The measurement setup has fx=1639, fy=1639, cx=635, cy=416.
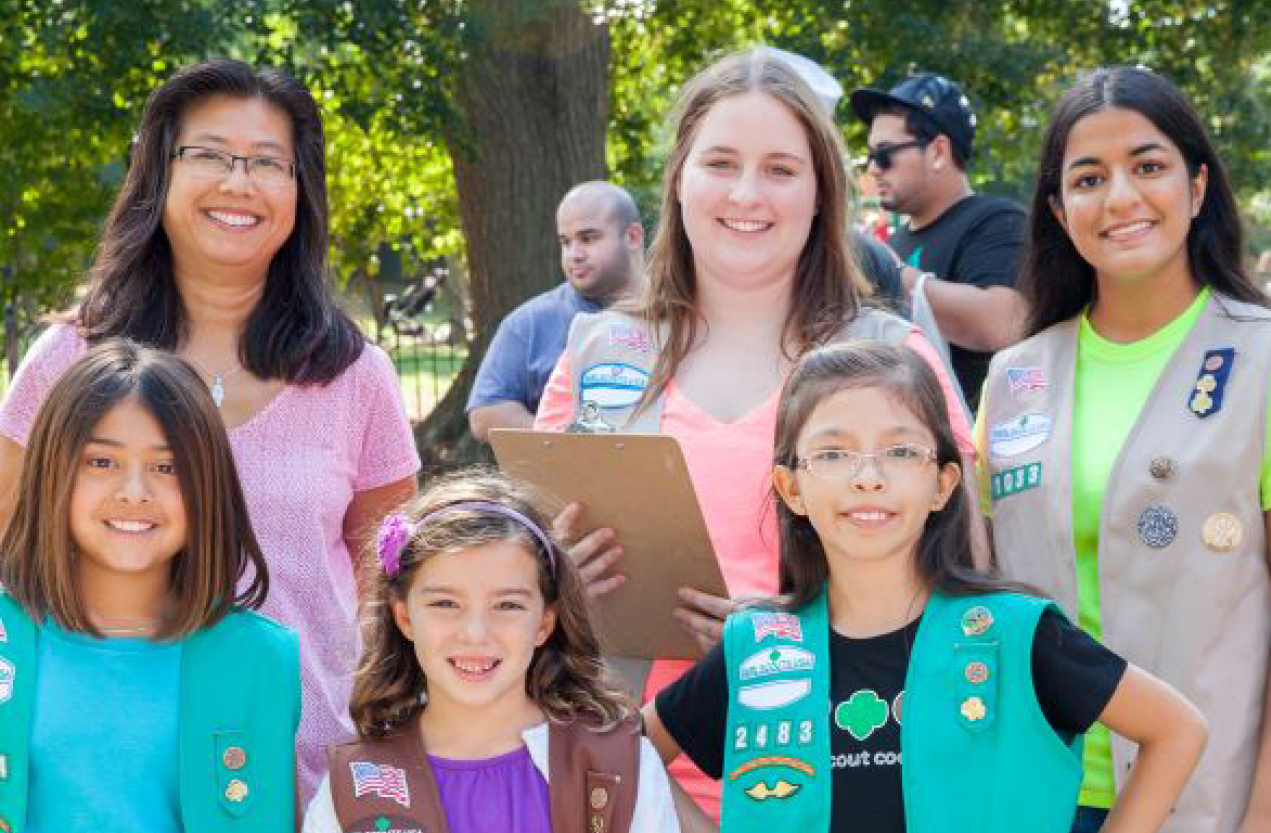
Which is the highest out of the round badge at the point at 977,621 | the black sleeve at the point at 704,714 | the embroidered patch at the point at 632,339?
the embroidered patch at the point at 632,339

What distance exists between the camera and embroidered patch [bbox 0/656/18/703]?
8.96 ft

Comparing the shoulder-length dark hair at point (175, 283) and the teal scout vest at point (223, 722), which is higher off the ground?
the shoulder-length dark hair at point (175, 283)

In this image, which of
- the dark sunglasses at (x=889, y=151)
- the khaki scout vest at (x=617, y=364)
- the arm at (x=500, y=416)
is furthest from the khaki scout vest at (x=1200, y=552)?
the arm at (x=500, y=416)

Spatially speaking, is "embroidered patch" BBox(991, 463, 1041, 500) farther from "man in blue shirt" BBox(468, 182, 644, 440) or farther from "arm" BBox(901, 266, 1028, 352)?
"man in blue shirt" BBox(468, 182, 644, 440)

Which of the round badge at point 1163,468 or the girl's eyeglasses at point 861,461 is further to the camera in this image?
the round badge at point 1163,468

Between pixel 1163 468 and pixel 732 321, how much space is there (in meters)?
0.86

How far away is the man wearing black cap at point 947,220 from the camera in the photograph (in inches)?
205

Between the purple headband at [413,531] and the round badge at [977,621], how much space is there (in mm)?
735

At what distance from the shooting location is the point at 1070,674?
2611mm

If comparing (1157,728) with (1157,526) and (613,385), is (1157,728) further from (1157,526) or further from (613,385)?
(613,385)

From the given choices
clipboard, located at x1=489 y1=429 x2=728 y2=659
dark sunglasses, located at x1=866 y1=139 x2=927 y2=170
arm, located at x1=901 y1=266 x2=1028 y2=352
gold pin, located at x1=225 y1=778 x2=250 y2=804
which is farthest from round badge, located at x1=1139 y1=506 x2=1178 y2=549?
dark sunglasses, located at x1=866 y1=139 x2=927 y2=170

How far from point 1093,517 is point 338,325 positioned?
1514mm

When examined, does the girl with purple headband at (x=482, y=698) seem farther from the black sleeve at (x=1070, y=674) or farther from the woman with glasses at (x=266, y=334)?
the black sleeve at (x=1070, y=674)

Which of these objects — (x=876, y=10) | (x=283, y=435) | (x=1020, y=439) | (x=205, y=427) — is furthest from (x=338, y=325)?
(x=876, y=10)
